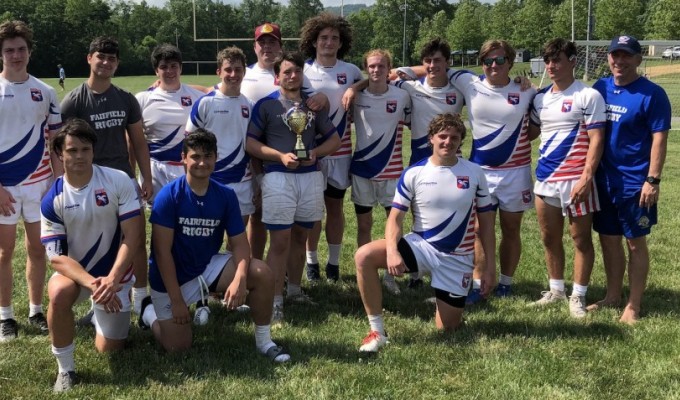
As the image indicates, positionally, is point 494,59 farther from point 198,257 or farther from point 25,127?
point 25,127

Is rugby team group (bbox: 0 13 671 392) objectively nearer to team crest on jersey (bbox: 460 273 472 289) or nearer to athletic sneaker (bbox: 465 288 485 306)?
team crest on jersey (bbox: 460 273 472 289)

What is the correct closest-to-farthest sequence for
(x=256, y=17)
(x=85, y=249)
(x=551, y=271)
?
(x=85, y=249)
(x=551, y=271)
(x=256, y=17)

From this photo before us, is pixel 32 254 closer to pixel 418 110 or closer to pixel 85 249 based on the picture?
pixel 85 249

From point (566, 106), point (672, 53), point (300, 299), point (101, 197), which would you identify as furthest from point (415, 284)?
point (672, 53)

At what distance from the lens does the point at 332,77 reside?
230 inches

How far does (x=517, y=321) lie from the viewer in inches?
207

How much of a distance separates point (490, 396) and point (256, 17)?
104 meters

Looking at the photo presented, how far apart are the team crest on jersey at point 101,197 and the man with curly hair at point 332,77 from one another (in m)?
2.27

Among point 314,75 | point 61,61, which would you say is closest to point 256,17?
point 61,61

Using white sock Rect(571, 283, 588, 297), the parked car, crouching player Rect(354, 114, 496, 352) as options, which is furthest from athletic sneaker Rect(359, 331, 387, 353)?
the parked car

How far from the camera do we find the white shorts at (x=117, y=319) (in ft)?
14.5

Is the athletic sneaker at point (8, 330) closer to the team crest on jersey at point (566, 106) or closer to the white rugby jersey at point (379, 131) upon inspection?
the white rugby jersey at point (379, 131)

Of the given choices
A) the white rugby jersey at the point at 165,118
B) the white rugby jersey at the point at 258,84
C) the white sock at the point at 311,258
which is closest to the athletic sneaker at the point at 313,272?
the white sock at the point at 311,258

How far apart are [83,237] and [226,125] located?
164cm
